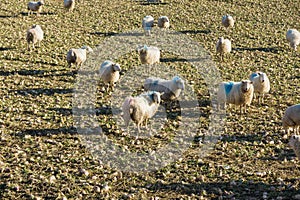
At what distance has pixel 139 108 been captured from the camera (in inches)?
499

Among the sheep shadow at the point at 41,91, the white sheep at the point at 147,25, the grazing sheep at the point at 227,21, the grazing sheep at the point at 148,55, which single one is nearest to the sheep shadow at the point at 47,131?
the sheep shadow at the point at 41,91

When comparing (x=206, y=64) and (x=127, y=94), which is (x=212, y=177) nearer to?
(x=127, y=94)

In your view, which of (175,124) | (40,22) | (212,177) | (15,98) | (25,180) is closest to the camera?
(25,180)

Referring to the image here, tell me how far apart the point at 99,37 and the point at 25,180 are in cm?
1605

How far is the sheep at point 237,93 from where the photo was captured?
14.8 metres

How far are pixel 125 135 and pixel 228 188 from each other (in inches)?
152

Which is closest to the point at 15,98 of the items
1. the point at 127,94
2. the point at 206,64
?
the point at 127,94

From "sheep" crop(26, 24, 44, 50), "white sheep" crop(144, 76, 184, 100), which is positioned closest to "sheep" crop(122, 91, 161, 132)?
"white sheep" crop(144, 76, 184, 100)

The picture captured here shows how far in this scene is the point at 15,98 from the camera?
15.2 meters

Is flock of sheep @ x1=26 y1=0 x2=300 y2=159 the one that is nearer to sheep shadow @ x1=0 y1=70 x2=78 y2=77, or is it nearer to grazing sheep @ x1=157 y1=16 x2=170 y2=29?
sheep shadow @ x1=0 y1=70 x2=78 y2=77

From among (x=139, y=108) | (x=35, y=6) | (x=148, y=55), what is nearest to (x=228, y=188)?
(x=139, y=108)

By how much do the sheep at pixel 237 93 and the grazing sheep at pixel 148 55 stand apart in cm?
542

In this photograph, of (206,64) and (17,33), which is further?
(17,33)

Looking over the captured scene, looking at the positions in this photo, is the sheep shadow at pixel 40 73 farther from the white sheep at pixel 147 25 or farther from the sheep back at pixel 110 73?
the white sheep at pixel 147 25
